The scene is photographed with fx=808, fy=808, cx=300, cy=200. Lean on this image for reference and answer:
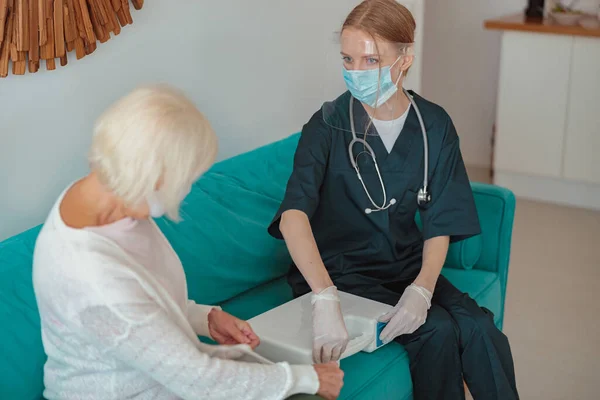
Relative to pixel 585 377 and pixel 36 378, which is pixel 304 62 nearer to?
pixel 585 377

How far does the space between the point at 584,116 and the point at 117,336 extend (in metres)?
3.04

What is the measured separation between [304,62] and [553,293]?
129cm

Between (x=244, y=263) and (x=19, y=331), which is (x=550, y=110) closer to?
(x=244, y=263)

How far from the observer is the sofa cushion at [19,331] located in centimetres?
162

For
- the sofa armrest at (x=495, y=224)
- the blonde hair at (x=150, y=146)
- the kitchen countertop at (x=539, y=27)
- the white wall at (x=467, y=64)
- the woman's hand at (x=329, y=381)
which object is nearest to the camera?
the blonde hair at (x=150, y=146)

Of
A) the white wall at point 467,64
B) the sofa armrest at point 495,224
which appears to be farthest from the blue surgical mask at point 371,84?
the white wall at point 467,64

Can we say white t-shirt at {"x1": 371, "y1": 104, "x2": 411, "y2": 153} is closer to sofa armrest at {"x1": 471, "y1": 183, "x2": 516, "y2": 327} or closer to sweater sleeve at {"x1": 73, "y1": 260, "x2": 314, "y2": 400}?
sofa armrest at {"x1": 471, "y1": 183, "x2": 516, "y2": 327}

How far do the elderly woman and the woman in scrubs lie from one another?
0.55 meters

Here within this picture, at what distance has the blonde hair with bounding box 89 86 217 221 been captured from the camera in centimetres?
124

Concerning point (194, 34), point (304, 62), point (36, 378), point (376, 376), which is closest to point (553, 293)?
point (304, 62)

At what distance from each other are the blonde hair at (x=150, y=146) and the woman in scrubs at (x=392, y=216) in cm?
65

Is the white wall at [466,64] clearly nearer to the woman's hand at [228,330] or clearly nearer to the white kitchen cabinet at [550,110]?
the white kitchen cabinet at [550,110]

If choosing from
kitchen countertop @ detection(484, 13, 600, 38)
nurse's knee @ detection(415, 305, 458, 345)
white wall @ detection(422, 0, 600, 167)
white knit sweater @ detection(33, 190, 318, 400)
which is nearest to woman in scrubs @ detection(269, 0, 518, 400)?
nurse's knee @ detection(415, 305, 458, 345)

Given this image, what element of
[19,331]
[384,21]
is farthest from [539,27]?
[19,331]
